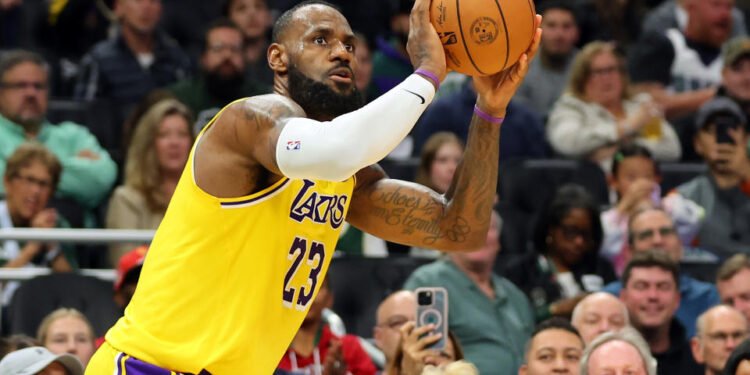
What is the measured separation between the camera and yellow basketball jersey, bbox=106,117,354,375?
4023 millimetres

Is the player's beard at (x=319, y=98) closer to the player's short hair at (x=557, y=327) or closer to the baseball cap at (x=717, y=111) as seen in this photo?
the player's short hair at (x=557, y=327)

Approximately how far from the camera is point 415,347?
575 centimetres

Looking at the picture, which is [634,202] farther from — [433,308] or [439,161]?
[433,308]

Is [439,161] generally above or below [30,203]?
above

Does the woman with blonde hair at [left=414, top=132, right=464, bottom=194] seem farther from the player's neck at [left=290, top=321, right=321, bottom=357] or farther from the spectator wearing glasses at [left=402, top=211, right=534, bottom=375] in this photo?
the player's neck at [left=290, top=321, right=321, bottom=357]

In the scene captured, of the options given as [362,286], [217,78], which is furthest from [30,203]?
[362,286]

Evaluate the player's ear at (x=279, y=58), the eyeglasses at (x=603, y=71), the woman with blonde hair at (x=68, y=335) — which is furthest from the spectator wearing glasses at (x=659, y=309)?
the player's ear at (x=279, y=58)

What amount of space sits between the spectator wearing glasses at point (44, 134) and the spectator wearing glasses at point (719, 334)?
396 centimetres

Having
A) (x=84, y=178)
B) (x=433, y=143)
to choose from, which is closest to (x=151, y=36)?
(x=84, y=178)

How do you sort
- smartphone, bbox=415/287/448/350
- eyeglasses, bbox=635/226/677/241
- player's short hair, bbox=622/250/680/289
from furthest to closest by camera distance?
eyeglasses, bbox=635/226/677/241
player's short hair, bbox=622/250/680/289
smartphone, bbox=415/287/448/350

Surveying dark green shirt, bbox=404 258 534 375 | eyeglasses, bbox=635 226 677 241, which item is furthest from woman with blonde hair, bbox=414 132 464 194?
eyeglasses, bbox=635 226 677 241

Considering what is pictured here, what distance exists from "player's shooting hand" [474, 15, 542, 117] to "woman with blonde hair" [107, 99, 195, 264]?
3.95m

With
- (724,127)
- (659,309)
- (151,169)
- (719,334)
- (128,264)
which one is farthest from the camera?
(724,127)

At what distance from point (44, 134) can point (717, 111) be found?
4.90 metres
